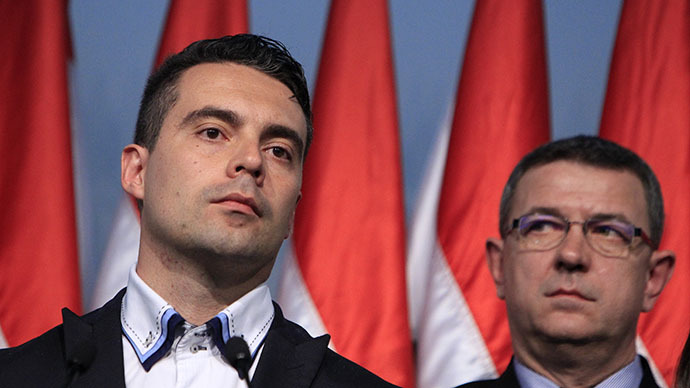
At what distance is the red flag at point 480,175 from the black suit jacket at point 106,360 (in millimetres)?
1290

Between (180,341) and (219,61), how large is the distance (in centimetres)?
77

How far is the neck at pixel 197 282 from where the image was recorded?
81.0 inches

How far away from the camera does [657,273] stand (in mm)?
2602

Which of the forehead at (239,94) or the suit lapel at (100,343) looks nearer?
the suit lapel at (100,343)

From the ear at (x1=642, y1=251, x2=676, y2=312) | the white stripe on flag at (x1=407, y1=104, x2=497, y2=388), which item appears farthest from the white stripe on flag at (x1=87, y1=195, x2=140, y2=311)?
the ear at (x1=642, y1=251, x2=676, y2=312)

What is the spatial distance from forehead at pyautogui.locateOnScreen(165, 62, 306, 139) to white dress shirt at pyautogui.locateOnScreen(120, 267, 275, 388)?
0.44 m

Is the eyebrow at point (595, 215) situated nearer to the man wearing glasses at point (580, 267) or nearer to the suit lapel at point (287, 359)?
the man wearing glasses at point (580, 267)

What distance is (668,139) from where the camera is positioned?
347 cm

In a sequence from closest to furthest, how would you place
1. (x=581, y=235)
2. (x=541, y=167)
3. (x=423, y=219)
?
(x=581, y=235) → (x=541, y=167) → (x=423, y=219)

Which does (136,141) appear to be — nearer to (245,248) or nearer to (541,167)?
(245,248)

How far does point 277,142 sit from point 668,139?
1.99 m

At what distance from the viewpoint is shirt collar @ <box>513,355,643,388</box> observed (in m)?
2.45

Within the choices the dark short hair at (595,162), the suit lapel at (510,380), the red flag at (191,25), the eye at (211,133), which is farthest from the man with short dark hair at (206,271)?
the red flag at (191,25)

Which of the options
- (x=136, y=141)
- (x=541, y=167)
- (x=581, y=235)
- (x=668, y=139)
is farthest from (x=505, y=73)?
(x=136, y=141)
